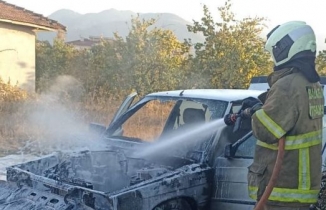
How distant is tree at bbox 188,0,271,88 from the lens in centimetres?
1529

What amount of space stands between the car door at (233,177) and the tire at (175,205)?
308mm

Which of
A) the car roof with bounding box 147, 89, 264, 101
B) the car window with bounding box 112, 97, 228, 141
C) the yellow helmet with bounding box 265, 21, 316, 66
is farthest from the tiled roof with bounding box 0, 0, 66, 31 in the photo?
the yellow helmet with bounding box 265, 21, 316, 66

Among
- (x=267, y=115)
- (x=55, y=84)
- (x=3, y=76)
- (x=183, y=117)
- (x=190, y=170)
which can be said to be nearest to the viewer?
(x=267, y=115)

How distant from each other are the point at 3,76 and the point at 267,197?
45.8ft

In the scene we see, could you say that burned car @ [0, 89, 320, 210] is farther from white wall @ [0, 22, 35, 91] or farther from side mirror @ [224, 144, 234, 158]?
white wall @ [0, 22, 35, 91]

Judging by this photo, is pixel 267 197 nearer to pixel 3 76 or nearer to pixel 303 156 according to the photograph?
pixel 303 156

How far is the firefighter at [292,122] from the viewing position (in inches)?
118

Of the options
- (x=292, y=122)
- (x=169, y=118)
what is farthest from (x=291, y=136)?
(x=169, y=118)

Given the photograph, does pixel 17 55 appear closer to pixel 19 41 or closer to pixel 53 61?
pixel 19 41

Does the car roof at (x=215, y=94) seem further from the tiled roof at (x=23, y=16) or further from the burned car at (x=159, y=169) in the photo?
the tiled roof at (x=23, y=16)

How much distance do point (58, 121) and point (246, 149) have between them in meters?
9.01

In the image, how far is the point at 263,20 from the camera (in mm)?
15727

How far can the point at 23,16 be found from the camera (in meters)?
16.4

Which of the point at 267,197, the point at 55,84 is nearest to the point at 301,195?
the point at 267,197
